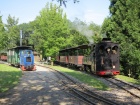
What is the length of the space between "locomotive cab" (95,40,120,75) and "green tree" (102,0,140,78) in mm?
3540

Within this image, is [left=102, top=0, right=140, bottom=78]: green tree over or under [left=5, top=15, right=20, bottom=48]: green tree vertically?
under

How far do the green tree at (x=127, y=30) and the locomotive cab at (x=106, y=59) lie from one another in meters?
3.54

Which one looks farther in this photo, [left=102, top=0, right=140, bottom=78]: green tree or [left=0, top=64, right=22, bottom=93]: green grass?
[left=102, top=0, right=140, bottom=78]: green tree

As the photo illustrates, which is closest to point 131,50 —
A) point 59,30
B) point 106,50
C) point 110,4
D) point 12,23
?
point 106,50

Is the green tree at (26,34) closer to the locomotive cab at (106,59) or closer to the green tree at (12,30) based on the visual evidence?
the green tree at (12,30)

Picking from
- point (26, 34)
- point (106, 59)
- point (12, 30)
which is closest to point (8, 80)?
point (106, 59)

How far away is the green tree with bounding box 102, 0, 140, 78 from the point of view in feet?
97.1

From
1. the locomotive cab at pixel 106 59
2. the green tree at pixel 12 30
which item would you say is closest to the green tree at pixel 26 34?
the green tree at pixel 12 30

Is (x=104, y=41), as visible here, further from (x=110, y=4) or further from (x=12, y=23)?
(x=12, y=23)

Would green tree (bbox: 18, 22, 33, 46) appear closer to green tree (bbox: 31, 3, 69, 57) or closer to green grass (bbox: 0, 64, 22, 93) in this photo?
green tree (bbox: 31, 3, 69, 57)

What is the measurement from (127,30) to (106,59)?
328 inches

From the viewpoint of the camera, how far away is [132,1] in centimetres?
3091

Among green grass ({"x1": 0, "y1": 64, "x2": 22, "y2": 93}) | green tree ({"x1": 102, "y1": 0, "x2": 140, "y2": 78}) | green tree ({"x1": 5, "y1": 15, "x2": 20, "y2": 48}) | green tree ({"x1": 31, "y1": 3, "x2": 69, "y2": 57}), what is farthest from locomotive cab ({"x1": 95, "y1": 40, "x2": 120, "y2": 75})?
green tree ({"x1": 5, "y1": 15, "x2": 20, "y2": 48})

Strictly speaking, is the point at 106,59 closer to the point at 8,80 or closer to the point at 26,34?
the point at 8,80
